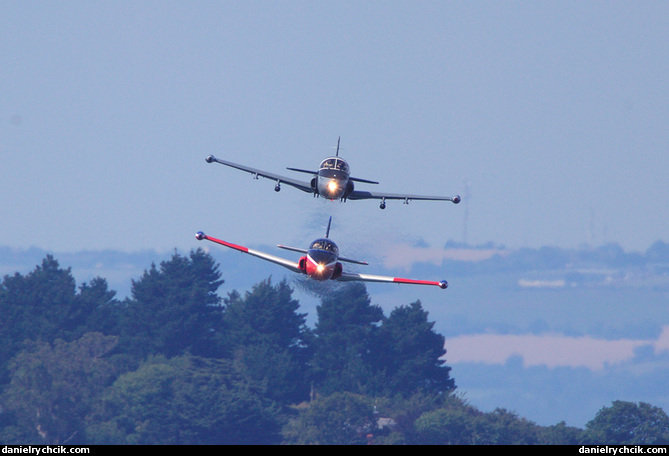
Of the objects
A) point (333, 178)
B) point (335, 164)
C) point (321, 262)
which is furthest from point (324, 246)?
point (335, 164)

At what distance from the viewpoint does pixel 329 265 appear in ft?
437

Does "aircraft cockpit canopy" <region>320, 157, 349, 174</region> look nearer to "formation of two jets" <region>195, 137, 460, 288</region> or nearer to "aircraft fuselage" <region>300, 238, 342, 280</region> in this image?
"formation of two jets" <region>195, 137, 460, 288</region>

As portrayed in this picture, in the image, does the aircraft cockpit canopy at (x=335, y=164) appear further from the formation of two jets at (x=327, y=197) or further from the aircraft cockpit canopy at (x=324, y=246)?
the aircraft cockpit canopy at (x=324, y=246)

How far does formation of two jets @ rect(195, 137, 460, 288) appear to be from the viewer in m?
133

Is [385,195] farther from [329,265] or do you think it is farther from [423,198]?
[329,265]

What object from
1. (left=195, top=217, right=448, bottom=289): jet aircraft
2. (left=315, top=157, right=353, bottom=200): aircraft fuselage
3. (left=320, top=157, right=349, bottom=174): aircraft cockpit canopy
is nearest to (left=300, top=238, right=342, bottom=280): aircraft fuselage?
(left=195, top=217, right=448, bottom=289): jet aircraft

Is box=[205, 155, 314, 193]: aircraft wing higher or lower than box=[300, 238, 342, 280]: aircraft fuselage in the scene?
higher

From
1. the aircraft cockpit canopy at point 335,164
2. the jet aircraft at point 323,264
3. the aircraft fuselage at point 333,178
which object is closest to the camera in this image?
the jet aircraft at point 323,264

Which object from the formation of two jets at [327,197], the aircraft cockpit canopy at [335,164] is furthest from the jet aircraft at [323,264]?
the aircraft cockpit canopy at [335,164]

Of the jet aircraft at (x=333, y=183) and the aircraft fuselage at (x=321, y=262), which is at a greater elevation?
the jet aircraft at (x=333, y=183)

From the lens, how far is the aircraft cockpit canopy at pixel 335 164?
137750 mm
